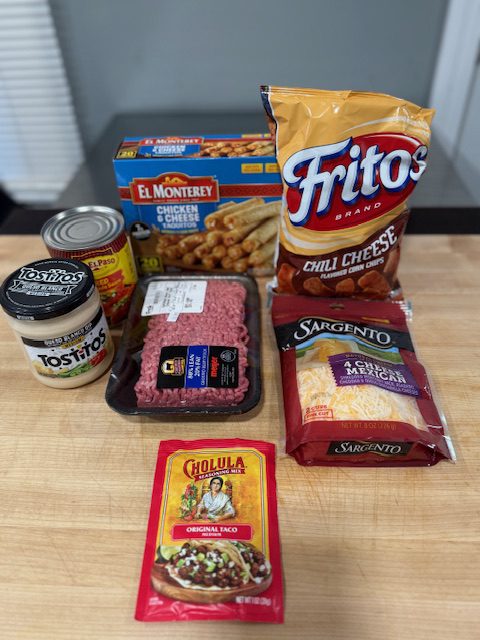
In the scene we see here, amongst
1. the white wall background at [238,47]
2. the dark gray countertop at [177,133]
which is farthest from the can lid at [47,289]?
the white wall background at [238,47]

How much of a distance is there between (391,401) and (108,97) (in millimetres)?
1627

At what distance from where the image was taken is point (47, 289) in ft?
2.34

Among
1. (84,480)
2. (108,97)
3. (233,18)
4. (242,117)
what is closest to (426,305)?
(84,480)

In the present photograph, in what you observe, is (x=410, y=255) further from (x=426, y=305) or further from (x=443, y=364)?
(x=443, y=364)

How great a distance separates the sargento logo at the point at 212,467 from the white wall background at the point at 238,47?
144cm

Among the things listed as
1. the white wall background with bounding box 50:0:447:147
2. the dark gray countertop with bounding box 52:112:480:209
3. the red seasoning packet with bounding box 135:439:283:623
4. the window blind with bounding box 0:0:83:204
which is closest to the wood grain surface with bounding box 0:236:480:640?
the red seasoning packet with bounding box 135:439:283:623

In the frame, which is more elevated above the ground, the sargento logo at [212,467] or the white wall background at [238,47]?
the white wall background at [238,47]

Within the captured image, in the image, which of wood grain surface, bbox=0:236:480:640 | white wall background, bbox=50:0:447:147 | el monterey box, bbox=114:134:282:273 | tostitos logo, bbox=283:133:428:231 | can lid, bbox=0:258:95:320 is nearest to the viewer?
wood grain surface, bbox=0:236:480:640

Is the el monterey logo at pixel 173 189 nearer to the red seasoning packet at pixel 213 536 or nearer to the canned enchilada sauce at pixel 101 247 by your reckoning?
the canned enchilada sauce at pixel 101 247

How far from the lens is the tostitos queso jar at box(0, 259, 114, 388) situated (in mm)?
689

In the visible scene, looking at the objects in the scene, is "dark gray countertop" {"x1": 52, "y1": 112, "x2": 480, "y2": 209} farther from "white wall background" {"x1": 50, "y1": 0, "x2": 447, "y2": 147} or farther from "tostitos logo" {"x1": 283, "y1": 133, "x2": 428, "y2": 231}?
"tostitos logo" {"x1": 283, "y1": 133, "x2": 428, "y2": 231}

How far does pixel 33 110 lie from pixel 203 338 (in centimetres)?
166

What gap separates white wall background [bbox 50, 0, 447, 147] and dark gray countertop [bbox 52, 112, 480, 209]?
0.21 feet

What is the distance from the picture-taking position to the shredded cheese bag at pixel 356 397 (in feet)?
2.24
